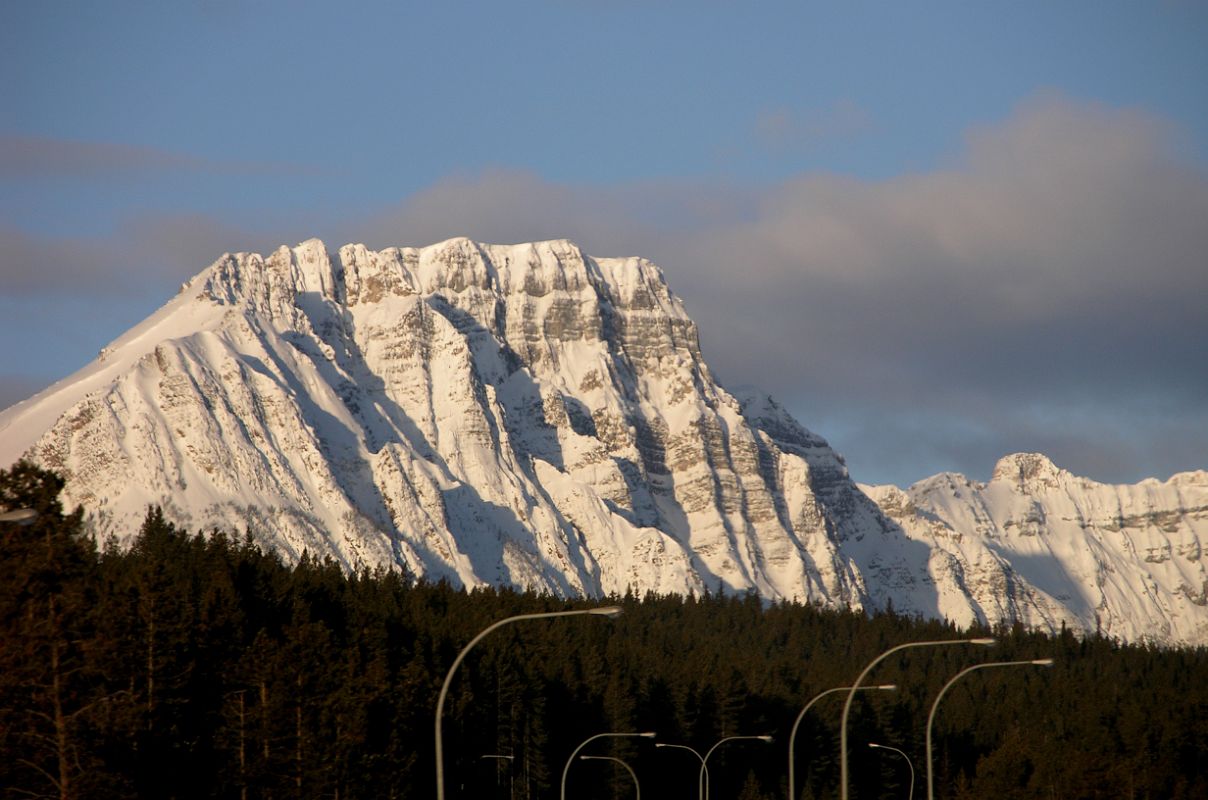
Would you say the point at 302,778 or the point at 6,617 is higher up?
the point at 6,617

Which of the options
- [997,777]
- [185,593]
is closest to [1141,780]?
Result: [997,777]

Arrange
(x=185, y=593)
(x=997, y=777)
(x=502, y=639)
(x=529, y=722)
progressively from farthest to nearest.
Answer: (x=997, y=777)
(x=502, y=639)
(x=529, y=722)
(x=185, y=593)

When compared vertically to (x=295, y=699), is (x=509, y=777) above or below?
below

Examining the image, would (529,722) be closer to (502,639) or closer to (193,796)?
(502,639)

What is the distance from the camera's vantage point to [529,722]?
164875 millimetres

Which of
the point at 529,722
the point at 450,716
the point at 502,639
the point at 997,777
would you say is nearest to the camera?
the point at 450,716

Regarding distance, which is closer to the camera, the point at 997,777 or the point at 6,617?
the point at 6,617

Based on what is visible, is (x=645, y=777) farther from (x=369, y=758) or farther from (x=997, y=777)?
(x=369, y=758)

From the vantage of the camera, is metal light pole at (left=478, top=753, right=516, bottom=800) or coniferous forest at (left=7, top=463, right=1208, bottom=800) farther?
metal light pole at (left=478, top=753, right=516, bottom=800)

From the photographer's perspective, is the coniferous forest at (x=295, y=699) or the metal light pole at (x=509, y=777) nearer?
the coniferous forest at (x=295, y=699)

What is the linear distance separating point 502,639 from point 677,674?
82.6ft

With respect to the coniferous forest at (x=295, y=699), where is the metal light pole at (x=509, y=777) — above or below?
below

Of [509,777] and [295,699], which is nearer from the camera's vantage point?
[295,699]

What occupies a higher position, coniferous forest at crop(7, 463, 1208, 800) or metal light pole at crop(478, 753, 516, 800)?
coniferous forest at crop(7, 463, 1208, 800)
